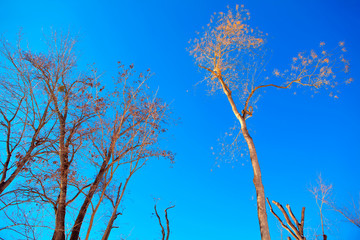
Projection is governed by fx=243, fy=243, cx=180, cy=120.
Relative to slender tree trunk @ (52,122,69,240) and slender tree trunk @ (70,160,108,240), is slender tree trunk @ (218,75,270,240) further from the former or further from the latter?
Result: slender tree trunk @ (52,122,69,240)

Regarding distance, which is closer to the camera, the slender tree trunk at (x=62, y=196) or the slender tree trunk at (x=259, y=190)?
the slender tree trunk at (x=259, y=190)

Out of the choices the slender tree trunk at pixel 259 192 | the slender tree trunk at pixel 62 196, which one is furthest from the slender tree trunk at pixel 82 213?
the slender tree trunk at pixel 259 192

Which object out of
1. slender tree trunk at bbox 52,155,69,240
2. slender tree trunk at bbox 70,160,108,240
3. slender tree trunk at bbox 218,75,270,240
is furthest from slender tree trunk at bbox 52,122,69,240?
slender tree trunk at bbox 218,75,270,240

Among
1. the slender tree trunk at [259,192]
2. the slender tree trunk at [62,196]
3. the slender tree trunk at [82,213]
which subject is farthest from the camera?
the slender tree trunk at [82,213]

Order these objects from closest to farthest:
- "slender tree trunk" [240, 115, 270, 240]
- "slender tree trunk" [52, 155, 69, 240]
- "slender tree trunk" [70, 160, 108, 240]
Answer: "slender tree trunk" [240, 115, 270, 240]
"slender tree trunk" [52, 155, 69, 240]
"slender tree trunk" [70, 160, 108, 240]

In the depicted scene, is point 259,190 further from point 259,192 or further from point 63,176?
point 63,176

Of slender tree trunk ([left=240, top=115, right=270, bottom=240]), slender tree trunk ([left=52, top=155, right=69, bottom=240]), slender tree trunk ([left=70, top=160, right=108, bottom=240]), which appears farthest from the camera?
slender tree trunk ([left=70, top=160, right=108, bottom=240])

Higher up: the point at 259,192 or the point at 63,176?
the point at 63,176

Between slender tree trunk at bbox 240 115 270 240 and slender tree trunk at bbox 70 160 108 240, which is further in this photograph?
slender tree trunk at bbox 70 160 108 240

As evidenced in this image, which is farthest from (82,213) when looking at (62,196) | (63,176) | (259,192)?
(259,192)

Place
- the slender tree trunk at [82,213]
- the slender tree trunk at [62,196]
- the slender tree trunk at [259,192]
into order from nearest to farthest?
the slender tree trunk at [259,192]
the slender tree trunk at [62,196]
the slender tree trunk at [82,213]

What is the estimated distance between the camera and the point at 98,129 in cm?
664

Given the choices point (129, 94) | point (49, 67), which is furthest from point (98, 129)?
point (49, 67)

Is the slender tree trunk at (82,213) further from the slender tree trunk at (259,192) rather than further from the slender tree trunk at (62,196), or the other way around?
the slender tree trunk at (259,192)
